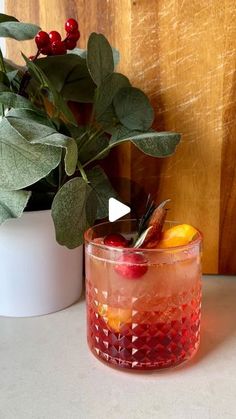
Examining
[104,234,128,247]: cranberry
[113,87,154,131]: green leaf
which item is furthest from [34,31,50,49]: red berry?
[104,234,128,247]: cranberry

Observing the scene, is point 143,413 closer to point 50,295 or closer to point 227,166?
point 50,295

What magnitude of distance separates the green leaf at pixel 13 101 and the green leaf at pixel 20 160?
0.04 meters

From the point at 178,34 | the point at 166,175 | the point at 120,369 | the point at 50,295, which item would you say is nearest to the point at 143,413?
the point at 120,369

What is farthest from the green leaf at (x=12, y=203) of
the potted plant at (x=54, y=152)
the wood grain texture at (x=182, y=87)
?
the wood grain texture at (x=182, y=87)

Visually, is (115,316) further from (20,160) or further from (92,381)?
(20,160)

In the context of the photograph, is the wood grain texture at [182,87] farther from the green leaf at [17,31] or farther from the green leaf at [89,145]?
the green leaf at [17,31]

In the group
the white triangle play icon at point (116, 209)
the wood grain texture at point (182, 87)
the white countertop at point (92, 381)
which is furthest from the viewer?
the wood grain texture at point (182, 87)

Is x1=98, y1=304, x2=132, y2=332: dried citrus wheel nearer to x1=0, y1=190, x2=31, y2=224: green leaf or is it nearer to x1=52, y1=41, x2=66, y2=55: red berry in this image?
x1=0, y1=190, x2=31, y2=224: green leaf

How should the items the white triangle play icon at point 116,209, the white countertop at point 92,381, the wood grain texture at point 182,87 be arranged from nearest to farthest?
1. the white countertop at point 92,381
2. the white triangle play icon at point 116,209
3. the wood grain texture at point 182,87

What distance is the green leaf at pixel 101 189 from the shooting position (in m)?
0.63

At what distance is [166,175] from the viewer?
71 cm

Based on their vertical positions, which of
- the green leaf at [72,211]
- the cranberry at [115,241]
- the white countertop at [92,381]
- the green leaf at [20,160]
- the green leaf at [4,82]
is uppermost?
the green leaf at [4,82]

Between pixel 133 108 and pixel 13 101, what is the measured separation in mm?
158

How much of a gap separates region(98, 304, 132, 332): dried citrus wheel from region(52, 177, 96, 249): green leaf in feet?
0.26
